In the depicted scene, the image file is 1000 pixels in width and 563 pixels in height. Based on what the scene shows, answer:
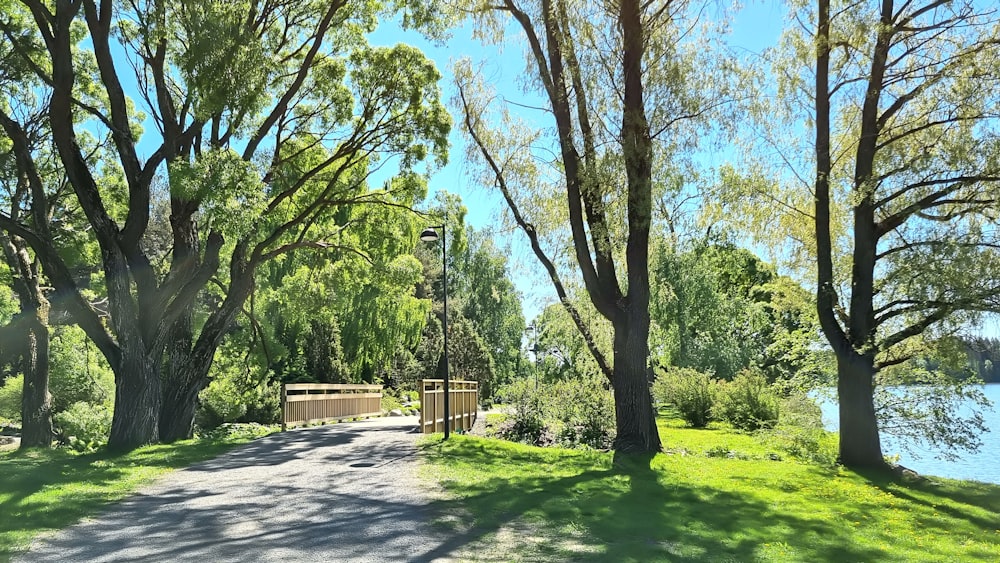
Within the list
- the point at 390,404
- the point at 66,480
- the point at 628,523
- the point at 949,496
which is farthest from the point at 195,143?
the point at 390,404

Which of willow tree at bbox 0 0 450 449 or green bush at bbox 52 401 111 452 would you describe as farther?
green bush at bbox 52 401 111 452

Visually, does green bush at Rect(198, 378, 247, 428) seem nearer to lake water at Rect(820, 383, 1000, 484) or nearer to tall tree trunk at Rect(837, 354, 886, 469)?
lake water at Rect(820, 383, 1000, 484)

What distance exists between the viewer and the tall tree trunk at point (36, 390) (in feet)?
47.0

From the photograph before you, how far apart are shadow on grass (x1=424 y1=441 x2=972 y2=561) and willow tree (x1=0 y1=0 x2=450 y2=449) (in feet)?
22.7

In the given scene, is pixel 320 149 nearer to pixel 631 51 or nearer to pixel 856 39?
pixel 631 51

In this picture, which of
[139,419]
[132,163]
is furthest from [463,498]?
[132,163]

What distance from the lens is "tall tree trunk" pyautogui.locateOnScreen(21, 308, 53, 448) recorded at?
1431 centimetres

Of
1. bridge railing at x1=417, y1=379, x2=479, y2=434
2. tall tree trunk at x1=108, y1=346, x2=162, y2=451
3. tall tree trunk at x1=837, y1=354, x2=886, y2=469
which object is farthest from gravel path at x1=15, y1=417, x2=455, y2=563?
tall tree trunk at x1=837, y1=354, x2=886, y2=469

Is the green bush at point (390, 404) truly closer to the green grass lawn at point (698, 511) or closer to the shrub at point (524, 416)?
the shrub at point (524, 416)

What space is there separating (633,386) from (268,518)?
711cm

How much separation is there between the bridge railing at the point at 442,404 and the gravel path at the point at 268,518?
5128 mm

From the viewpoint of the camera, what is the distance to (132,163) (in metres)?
12.6

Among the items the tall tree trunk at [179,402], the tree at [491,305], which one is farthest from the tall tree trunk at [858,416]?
the tree at [491,305]

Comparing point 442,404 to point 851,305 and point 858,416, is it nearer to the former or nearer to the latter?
point 858,416
